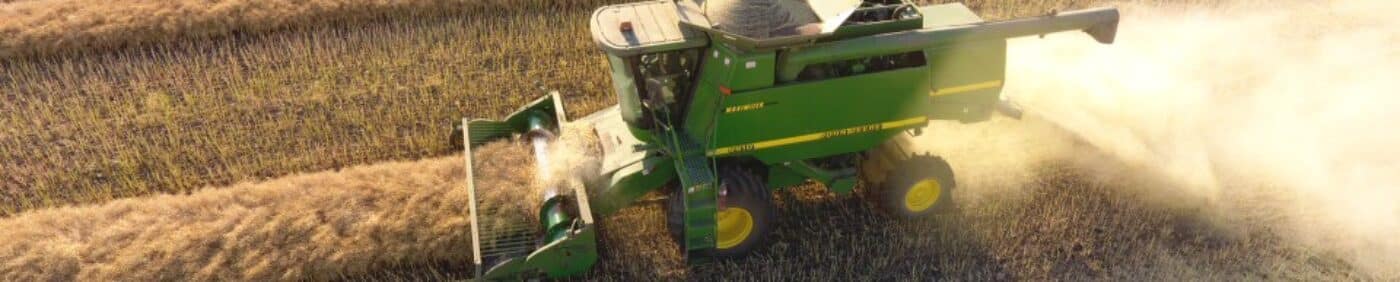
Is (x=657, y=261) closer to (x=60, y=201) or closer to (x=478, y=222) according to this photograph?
(x=478, y=222)

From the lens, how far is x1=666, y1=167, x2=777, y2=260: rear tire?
570 cm

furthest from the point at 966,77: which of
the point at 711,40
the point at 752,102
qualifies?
the point at 711,40

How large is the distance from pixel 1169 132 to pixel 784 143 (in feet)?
13.5

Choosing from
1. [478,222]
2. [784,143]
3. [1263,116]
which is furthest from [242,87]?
[1263,116]

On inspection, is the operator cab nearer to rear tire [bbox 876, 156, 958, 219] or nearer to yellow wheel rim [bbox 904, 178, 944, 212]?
rear tire [bbox 876, 156, 958, 219]

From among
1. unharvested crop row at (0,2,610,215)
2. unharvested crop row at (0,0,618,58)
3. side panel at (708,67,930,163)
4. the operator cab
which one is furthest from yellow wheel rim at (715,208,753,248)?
unharvested crop row at (0,0,618,58)

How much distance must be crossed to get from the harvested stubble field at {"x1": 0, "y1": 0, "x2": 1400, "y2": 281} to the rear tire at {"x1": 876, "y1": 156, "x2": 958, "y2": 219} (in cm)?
18

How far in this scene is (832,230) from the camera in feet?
21.5

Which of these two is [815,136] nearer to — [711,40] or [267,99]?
[711,40]

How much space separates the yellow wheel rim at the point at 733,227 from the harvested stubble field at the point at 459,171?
200 mm

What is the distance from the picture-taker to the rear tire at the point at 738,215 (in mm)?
5699

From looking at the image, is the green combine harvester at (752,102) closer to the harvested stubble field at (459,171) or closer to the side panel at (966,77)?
the side panel at (966,77)

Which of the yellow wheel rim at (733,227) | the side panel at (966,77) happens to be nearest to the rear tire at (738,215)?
the yellow wheel rim at (733,227)

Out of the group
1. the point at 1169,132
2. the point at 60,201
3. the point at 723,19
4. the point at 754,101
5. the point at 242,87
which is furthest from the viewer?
the point at 242,87
